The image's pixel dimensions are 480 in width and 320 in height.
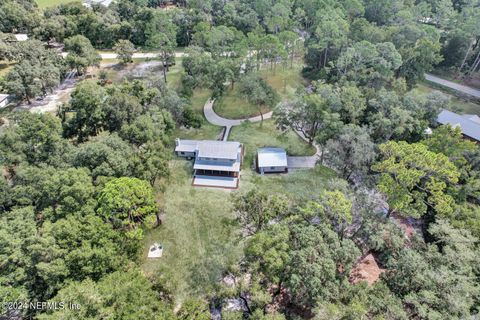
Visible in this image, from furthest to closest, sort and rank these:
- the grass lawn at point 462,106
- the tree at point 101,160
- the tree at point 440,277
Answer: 1. the grass lawn at point 462,106
2. the tree at point 101,160
3. the tree at point 440,277

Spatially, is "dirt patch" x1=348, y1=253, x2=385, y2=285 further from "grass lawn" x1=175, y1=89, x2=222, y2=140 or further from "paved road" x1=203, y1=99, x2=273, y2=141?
"grass lawn" x1=175, y1=89, x2=222, y2=140

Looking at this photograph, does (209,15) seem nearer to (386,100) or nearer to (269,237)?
(386,100)

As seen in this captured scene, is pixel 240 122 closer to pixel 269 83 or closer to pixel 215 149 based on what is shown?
pixel 215 149

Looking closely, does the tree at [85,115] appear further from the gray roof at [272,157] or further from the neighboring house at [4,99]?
the gray roof at [272,157]

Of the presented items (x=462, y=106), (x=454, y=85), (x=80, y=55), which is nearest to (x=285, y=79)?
(x=462, y=106)

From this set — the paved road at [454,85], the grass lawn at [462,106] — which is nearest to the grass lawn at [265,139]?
the grass lawn at [462,106]

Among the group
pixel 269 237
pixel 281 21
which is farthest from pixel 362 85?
pixel 269 237
